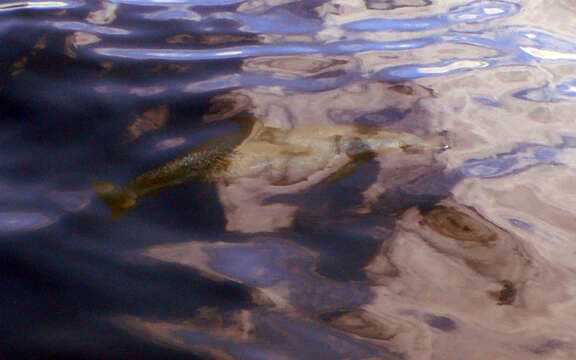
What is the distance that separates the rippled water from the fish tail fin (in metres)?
0.02

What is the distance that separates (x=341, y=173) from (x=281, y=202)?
0.23 meters

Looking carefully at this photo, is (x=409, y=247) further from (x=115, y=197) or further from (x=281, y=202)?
(x=115, y=197)

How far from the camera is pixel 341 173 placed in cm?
169

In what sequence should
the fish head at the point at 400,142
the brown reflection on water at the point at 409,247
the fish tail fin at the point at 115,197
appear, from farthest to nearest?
the fish head at the point at 400,142
the fish tail fin at the point at 115,197
the brown reflection on water at the point at 409,247

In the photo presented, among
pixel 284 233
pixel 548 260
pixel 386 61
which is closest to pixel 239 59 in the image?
pixel 386 61

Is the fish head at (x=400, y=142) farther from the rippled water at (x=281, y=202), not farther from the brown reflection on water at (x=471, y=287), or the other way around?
the brown reflection on water at (x=471, y=287)

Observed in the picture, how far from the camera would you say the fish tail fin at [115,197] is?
4.85ft

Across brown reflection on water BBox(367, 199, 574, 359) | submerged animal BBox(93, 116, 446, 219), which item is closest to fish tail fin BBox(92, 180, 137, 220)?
submerged animal BBox(93, 116, 446, 219)

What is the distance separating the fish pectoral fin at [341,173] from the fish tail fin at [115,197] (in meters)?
0.53

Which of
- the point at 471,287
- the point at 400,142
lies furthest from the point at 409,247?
the point at 400,142

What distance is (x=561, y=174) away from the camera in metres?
1.77

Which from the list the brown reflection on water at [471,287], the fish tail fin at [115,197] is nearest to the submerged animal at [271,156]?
the fish tail fin at [115,197]

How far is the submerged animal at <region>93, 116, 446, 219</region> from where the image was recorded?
5.16 ft

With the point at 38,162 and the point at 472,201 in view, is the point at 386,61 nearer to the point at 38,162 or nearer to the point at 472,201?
the point at 472,201
